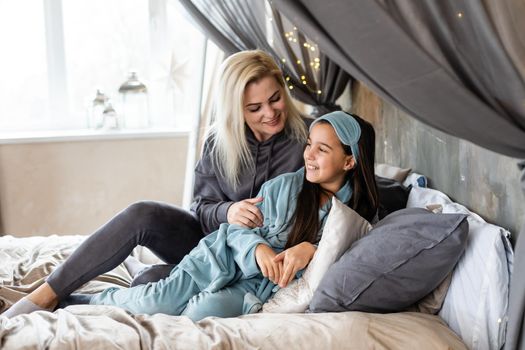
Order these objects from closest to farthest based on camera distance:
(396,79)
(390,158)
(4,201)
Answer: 1. (396,79)
2. (390,158)
3. (4,201)

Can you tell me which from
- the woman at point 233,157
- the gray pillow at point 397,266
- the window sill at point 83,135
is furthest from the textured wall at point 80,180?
the gray pillow at point 397,266

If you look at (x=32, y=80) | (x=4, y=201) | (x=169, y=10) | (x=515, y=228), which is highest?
(x=169, y=10)

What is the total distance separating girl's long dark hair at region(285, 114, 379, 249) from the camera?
85.4 inches

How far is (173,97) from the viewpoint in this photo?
177 inches

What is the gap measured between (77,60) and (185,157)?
2.92 ft

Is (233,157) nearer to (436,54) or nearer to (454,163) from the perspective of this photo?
(454,163)

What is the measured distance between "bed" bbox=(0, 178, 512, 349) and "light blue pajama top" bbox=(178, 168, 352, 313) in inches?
8.1

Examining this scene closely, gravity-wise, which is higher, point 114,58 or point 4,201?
point 114,58

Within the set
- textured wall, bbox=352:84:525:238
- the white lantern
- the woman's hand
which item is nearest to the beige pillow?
textured wall, bbox=352:84:525:238

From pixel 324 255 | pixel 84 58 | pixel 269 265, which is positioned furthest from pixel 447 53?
pixel 84 58

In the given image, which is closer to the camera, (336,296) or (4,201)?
(336,296)

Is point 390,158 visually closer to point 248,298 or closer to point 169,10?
point 248,298

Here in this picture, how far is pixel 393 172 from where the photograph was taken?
282cm

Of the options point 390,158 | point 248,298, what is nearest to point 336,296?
point 248,298
